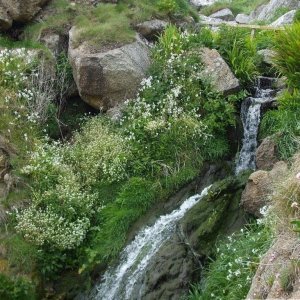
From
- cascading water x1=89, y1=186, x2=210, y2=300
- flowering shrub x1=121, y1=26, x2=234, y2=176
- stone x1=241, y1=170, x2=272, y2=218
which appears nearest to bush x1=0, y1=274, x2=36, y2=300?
cascading water x1=89, y1=186, x2=210, y2=300

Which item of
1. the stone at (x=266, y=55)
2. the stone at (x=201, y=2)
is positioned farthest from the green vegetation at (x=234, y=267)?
the stone at (x=201, y=2)

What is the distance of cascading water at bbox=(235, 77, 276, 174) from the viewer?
984 centimetres

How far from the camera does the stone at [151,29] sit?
12.1 m

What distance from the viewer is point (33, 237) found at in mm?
8414

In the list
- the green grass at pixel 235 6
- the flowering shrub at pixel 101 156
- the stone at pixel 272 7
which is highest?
the flowering shrub at pixel 101 156

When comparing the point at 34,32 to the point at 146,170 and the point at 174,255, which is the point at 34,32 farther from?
the point at 174,255

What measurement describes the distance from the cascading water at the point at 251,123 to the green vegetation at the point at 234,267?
2.28 meters

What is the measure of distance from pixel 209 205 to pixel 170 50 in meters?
4.09

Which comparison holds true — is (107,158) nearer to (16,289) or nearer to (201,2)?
(16,289)

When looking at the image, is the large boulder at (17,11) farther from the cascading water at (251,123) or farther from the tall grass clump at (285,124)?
the tall grass clump at (285,124)

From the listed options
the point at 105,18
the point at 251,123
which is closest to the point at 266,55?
the point at 251,123

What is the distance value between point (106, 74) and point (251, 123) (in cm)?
301

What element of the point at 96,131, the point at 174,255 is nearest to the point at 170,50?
the point at 96,131

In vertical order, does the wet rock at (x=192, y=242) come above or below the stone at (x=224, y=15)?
above
